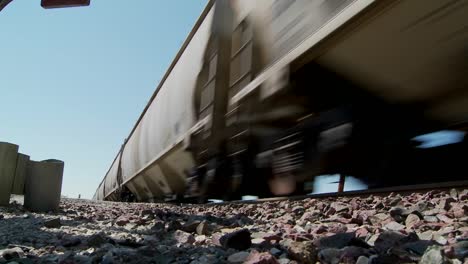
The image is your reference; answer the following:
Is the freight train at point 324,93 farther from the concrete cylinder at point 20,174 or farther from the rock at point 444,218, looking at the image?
the concrete cylinder at point 20,174

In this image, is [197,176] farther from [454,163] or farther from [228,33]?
[454,163]

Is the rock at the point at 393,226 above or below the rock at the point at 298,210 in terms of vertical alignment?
below

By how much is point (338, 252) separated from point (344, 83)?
75.1 inches

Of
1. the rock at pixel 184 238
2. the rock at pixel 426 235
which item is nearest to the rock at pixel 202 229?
the rock at pixel 184 238

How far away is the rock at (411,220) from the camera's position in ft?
8.00

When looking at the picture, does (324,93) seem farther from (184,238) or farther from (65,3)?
(65,3)

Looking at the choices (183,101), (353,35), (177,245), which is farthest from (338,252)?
(183,101)

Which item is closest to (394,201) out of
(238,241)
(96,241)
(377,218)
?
(377,218)

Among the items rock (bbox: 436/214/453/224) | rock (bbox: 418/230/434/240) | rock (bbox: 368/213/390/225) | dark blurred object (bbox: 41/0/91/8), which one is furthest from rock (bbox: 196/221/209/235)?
dark blurred object (bbox: 41/0/91/8)

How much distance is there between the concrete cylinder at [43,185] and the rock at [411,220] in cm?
441

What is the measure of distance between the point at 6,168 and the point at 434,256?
205 inches

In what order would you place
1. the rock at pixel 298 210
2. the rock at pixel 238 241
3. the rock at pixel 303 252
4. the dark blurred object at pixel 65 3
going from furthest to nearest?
the dark blurred object at pixel 65 3
the rock at pixel 298 210
the rock at pixel 238 241
the rock at pixel 303 252

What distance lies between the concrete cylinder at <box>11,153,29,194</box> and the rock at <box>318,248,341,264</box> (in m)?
4.85

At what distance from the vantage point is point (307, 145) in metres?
3.86
